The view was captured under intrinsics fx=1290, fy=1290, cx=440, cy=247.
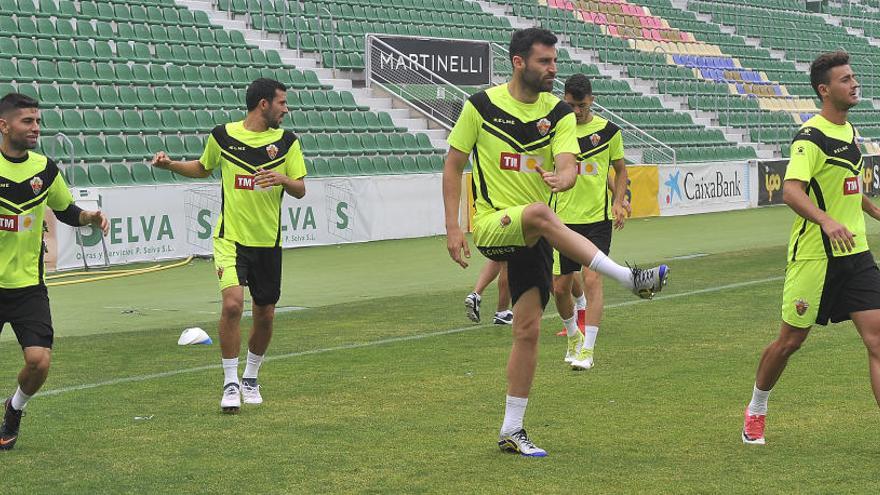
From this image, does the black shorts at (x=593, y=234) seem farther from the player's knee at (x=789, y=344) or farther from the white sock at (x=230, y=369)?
the player's knee at (x=789, y=344)

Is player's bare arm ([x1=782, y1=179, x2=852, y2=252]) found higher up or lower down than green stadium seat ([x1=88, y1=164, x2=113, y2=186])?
higher up

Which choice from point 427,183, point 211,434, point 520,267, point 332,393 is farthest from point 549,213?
point 427,183

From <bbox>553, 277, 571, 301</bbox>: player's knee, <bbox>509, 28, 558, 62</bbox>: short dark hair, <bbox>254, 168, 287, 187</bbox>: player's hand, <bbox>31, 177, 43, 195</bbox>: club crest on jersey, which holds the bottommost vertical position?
<bbox>553, 277, 571, 301</bbox>: player's knee

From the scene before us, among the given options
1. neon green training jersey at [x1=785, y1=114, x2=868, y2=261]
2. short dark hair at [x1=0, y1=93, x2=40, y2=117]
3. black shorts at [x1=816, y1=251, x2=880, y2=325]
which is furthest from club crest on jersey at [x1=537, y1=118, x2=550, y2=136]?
short dark hair at [x1=0, y1=93, x2=40, y2=117]

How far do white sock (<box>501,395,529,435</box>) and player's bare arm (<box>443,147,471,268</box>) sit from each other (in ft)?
2.50

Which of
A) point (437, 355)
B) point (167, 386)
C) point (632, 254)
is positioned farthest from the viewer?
point (632, 254)

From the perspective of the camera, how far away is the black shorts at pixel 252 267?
841cm

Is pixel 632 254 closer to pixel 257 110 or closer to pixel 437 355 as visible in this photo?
pixel 437 355

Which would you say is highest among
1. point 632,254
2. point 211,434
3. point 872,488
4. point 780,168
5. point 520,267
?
point 520,267

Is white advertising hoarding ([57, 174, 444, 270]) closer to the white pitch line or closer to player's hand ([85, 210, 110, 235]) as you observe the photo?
the white pitch line

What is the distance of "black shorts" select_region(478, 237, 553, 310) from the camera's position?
673 centimetres

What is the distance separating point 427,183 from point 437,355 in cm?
1404

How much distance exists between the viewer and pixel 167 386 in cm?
934

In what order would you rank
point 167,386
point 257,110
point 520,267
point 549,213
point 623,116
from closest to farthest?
1. point 549,213
2. point 520,267
3. point 257,110
4. point 167,386
5. point 623,116
